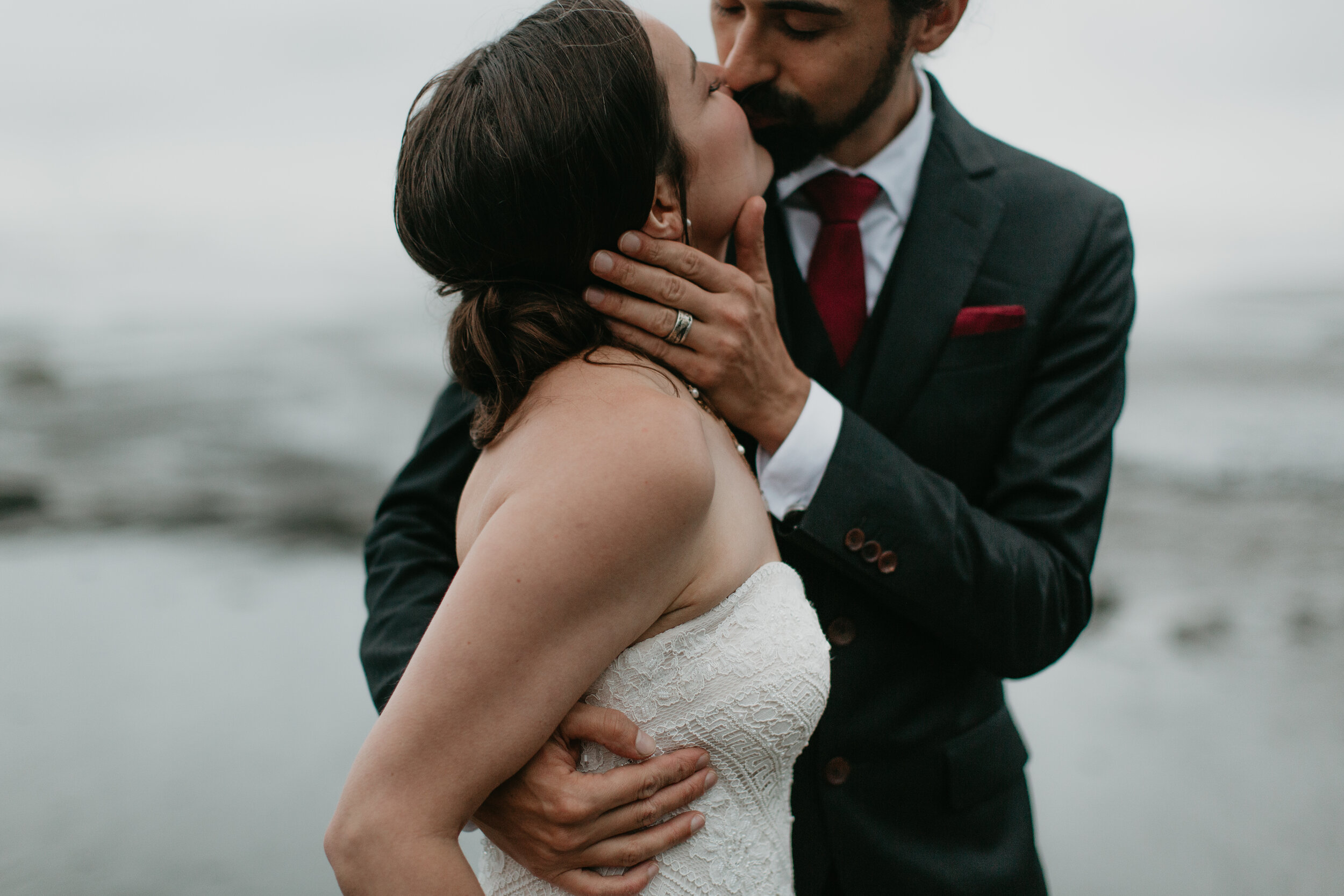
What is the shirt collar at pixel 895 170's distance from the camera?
1.33 metres

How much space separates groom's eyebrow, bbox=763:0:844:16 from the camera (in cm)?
125

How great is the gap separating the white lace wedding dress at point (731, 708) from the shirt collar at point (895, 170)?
2.20 ft

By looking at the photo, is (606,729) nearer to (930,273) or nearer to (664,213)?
(664,213)

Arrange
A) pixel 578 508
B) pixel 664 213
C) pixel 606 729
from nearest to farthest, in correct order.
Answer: pixel 578 508, pixel 606 729, pixel 664 213

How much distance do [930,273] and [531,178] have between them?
64cm

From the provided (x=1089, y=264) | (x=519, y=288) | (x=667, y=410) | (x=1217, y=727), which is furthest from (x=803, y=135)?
(x=1217, y=727)

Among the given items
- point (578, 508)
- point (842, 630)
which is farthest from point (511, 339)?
point (842, 630)

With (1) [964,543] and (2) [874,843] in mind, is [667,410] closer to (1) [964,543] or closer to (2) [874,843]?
(1) [964,543]

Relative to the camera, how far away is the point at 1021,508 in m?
1.21

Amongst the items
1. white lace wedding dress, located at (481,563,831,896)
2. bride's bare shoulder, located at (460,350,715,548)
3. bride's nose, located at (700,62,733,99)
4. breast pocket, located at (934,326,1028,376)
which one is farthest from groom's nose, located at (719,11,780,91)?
white lace wedding dress, located at (481,563,831,896)

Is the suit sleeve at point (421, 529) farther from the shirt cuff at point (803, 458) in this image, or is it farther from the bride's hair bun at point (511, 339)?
the shirt cuff at point (803, 458)

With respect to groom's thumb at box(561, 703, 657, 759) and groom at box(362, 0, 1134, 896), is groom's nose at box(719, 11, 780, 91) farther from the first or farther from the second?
groom's thumb at box(561, 703, 657, 759)

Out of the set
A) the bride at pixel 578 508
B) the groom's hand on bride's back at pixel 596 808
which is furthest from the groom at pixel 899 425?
the groom's hand on bride's back at pixel 596 808

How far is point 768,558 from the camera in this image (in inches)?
39.4
